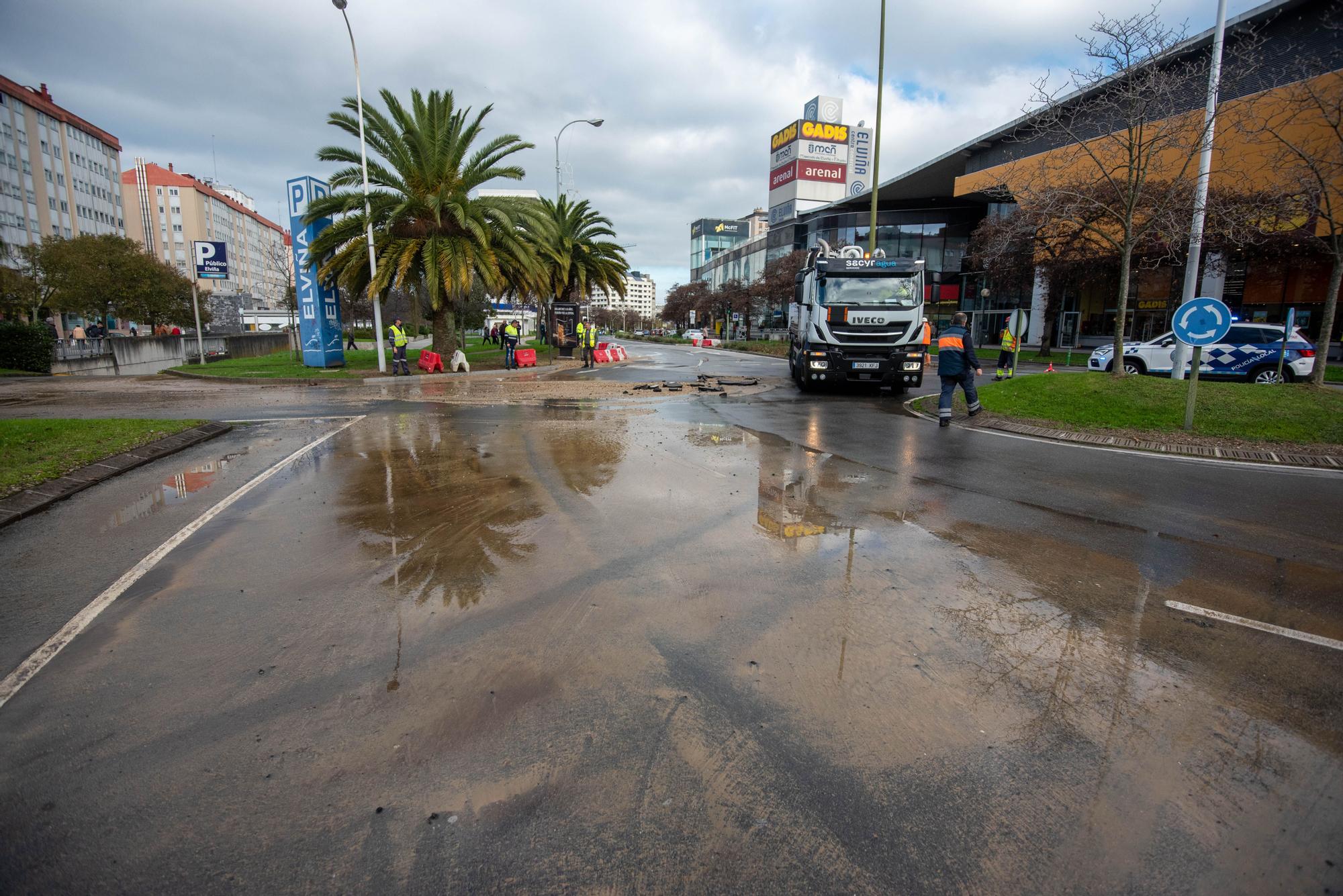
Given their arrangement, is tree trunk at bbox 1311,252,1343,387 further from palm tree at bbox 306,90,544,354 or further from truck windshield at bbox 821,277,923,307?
palm tree at bbox 306,90,544,354

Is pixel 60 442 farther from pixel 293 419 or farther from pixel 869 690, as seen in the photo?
pixel 869 690

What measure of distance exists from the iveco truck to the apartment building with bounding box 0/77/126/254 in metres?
61.3

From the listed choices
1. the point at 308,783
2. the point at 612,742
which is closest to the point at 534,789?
the point at 612,742

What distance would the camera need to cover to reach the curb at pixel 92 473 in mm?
6518

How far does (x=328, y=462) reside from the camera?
882 centimetres

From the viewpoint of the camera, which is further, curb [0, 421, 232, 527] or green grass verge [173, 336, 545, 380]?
green grass verge [173, 336, 545, 380]

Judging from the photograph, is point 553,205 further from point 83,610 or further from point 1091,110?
point 83,610

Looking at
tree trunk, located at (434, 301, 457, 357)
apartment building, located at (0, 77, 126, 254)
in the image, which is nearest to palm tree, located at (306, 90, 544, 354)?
tree trunk, located at (434, 301, 457, 357)

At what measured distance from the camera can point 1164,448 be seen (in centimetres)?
980

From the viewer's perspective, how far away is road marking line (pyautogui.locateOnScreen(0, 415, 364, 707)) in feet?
11.3

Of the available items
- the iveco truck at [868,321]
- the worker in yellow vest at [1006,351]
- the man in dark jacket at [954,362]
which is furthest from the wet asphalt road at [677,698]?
the worker in yellow vest at [1006,351]

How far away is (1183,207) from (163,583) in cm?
2519

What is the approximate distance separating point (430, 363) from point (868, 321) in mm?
16785

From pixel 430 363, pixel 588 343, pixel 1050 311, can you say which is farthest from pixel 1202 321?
pixel 1050 311
